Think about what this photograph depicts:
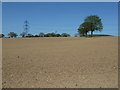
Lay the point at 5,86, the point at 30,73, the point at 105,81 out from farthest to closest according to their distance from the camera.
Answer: the point at 30,73 < the point at 105,81 < the point at 5,86

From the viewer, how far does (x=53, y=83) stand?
171 inches

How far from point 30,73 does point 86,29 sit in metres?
46.5

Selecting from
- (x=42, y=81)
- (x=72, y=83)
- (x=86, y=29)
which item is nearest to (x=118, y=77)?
(x=72, y=83)

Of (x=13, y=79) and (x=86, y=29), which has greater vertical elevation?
(x=86, y=29)

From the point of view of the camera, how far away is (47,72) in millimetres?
5469

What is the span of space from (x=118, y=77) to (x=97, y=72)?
31.3 inches

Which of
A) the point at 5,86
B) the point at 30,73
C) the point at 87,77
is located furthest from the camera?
the point at 30,73

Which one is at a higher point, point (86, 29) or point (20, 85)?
point (86, 29)

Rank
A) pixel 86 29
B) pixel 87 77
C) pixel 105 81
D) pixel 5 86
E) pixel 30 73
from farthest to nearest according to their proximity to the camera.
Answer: pixel 86 29
pixel 30 73
pixel 87 77
pixel 105 81
pixel 5 86

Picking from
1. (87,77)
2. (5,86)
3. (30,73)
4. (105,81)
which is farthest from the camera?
(30,73)

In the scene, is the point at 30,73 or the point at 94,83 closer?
the point at 94,83

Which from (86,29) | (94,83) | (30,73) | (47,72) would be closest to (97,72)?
(94,83)

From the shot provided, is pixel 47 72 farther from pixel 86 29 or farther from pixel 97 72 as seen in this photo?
pixel 86 29

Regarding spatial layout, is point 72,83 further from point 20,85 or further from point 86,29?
point 86,29
